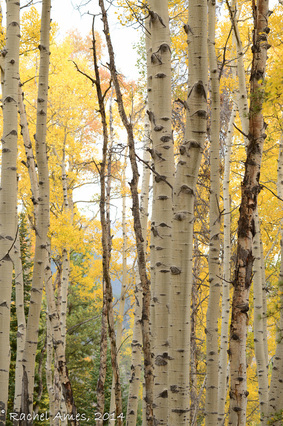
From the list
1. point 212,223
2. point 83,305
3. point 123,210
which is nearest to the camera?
point 212,223

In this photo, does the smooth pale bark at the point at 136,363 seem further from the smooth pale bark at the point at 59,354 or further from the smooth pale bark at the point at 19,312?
the smooth pale bark at the point at 19,312

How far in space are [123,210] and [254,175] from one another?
6.46 m

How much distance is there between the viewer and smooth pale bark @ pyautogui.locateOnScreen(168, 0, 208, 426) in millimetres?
2031

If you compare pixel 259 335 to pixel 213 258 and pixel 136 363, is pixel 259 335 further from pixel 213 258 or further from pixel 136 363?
pixel 213 258

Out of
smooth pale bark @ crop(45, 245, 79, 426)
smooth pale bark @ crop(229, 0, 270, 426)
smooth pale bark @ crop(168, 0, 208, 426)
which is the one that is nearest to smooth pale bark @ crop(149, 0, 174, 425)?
smooth pale bark @ crop(168, 0, 208, 426)

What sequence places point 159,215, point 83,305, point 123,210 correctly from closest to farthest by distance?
point 159,215 → point 123,210 → point 83,305

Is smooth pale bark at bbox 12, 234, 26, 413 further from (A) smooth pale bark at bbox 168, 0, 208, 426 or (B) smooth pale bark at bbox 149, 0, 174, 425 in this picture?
(A) smooth pale bark at bbox 168, 0, 208, 426

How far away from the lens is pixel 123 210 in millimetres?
9859

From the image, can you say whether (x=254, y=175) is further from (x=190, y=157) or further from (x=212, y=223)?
(x=190, y=157)

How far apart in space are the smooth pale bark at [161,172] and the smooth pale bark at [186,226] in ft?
1.15

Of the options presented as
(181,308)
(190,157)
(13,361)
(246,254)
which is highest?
(190,157)

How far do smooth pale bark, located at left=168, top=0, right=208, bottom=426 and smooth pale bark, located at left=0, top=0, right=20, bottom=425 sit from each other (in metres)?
1.23

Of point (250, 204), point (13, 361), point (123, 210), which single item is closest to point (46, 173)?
point (250, 204)

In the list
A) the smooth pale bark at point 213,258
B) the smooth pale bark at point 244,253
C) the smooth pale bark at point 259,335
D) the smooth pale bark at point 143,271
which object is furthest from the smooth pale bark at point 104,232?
the smooth pale bark at point 259,335
